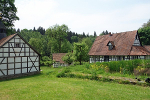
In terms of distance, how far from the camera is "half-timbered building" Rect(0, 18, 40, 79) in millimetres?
16484

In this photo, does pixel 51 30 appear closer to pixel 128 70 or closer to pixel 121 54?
pixel 121 54

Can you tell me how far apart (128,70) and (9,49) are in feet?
47.3

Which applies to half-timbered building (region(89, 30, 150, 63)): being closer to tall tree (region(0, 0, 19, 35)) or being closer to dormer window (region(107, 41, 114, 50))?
dormer window (region(107, 41, 114, 50))

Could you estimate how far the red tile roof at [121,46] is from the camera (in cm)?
2529

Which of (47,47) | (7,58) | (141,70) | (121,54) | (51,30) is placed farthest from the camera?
(47,47)

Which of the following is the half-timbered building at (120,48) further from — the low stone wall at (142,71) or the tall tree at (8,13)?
the tall tree at (8,13)

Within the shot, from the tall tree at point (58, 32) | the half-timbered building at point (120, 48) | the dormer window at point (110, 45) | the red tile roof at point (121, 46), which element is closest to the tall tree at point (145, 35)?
the half-timbered building at point (120, 48)

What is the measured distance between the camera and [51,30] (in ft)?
169

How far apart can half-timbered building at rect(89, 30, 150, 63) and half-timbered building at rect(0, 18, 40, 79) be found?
15398 mm

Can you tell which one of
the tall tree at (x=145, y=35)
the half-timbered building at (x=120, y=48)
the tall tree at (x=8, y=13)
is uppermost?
the tall tree at (x=8, y=13)

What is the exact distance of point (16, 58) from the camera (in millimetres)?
17734

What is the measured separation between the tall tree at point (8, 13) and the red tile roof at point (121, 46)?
61.9 feet

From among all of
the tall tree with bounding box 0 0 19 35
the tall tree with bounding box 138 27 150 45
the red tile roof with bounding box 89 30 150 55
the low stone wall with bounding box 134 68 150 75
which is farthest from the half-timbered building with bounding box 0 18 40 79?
the tall tree with bounding box 138 27 150 45

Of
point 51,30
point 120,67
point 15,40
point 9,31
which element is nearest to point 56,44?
point 51,30
